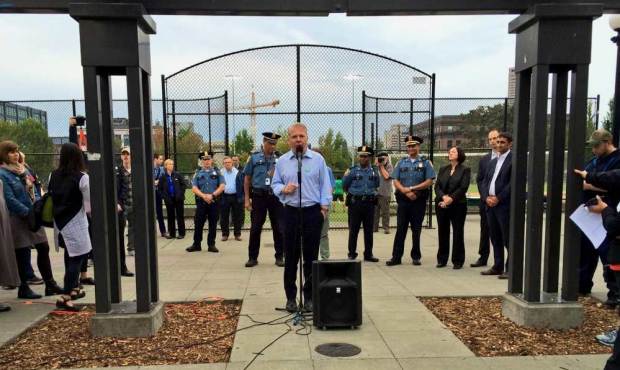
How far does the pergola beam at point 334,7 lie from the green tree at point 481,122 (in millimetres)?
9578

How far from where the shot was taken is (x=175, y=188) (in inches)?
400

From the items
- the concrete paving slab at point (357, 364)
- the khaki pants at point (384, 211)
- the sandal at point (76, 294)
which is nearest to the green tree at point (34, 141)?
the sandal at point (76, 294)

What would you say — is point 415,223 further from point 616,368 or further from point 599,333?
point 616,368

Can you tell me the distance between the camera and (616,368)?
2967mm

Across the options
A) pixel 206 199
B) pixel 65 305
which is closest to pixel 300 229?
pixel 65 305

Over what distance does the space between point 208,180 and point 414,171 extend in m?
4.07

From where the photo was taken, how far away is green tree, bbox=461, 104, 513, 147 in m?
13.9

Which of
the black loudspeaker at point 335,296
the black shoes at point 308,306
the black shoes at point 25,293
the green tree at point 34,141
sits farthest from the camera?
the green tree at point 34,141

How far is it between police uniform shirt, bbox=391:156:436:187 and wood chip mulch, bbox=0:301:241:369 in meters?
3.85

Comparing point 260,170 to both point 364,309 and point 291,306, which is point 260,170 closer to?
point 291,306

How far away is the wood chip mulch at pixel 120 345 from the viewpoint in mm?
3863

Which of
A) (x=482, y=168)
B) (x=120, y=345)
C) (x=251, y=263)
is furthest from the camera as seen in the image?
(x=251, y=263)

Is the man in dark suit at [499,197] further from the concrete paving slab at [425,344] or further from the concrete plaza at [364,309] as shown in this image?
the concrete paving slab at [425,344]

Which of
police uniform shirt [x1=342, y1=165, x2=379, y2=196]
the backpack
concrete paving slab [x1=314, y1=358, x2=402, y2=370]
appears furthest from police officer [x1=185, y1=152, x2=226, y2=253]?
concrete paving slab [x1=314, y1=358, x2=402, y2=370]
